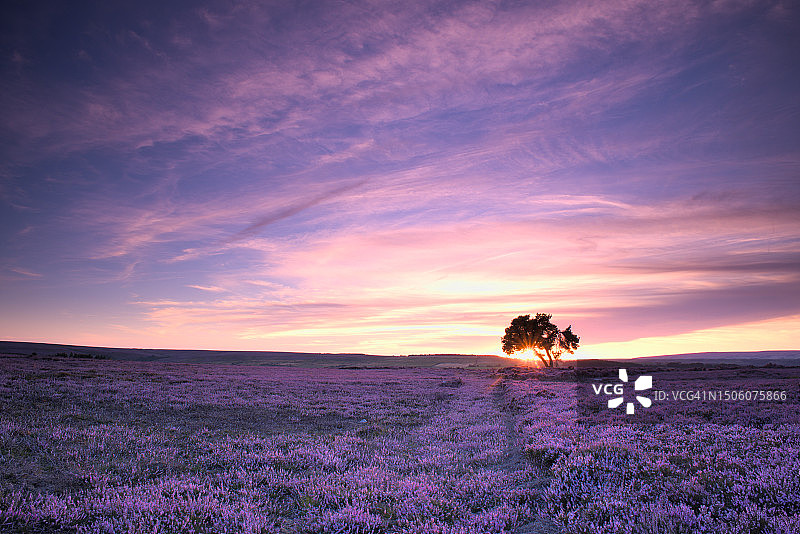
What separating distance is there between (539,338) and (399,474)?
60.2m

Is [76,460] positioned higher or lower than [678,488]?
lower

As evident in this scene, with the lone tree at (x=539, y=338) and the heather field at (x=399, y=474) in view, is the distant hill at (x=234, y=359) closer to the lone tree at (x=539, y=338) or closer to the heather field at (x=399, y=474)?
the lone tree at (x=539, y=338)

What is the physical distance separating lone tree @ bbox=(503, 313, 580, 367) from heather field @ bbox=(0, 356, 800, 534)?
50708 mm

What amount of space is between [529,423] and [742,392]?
11369 millimetres

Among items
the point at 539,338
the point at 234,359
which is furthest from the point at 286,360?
the point at 539,338

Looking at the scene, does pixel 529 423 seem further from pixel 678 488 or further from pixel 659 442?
pixel 678 488

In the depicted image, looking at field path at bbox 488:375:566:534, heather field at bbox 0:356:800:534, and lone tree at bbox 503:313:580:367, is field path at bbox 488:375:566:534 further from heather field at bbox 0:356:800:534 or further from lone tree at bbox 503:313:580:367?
lone tree at bbox 503:313:580:367

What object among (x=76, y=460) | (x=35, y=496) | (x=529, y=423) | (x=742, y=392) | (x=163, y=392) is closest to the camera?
(x=35, y=496)

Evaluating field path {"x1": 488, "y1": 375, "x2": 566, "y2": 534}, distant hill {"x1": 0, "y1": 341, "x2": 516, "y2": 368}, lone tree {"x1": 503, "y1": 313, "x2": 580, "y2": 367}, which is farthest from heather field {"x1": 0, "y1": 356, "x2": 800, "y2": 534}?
distant hill {"x1": 0, "y1": 341, "x2": 516, "y2": 368}

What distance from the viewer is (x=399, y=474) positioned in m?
8.47

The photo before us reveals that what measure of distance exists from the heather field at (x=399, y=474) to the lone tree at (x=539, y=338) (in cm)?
5071

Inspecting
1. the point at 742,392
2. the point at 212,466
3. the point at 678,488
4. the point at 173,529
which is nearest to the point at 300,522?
the point at 173,529

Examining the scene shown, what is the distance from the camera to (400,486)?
7516mm

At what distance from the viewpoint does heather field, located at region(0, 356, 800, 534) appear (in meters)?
5.90
